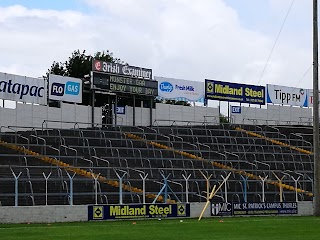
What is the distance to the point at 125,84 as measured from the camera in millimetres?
50125

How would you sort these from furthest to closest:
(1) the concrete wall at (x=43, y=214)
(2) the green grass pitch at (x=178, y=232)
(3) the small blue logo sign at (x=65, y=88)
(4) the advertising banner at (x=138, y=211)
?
(3) the small blue logo sign at (x=65, y=88) < (4) the advertising banner at (x=138, y=211) < (1) the concrete wall at (x=43, y=214) < (2) the green grass pitch at (x=178, y=232)

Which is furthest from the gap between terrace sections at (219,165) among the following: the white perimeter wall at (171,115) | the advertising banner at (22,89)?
the white perimeter wall at (171,115)

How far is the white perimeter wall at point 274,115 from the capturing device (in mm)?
61000

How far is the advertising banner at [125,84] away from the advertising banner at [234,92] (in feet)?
27.8

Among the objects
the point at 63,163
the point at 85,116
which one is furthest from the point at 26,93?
the point at 63,163

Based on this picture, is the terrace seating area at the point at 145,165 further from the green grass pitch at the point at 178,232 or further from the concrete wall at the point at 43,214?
the green grass pitch at the point at 178,232

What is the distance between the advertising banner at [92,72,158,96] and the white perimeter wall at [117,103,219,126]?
231 centimetres

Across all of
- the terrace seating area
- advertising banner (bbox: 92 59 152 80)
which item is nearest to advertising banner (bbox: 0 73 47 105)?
the terrace seating area

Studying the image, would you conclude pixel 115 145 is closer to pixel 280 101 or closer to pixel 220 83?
pixel 220 83

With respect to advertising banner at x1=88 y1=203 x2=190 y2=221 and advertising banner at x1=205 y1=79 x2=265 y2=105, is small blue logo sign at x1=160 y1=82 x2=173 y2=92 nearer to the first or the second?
advertising banner at x1=205 y1=79 x2=265 y2=105

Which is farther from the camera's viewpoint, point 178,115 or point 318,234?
point 178,115

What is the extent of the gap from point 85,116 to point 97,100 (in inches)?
667

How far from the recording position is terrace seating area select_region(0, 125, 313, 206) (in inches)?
1195

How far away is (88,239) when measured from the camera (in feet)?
61.9
